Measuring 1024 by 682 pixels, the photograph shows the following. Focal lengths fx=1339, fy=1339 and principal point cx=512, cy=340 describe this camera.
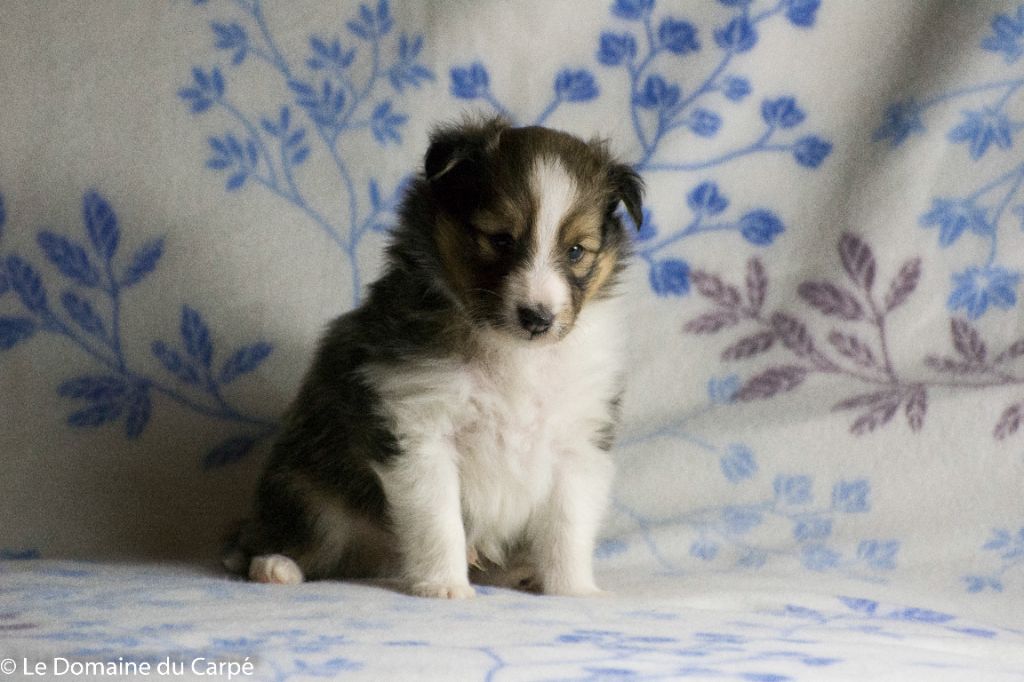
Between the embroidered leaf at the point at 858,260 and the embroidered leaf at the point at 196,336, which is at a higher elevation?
the embroidered leaf at the point at 858,260

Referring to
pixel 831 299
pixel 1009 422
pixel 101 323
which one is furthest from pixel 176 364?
pixel 1009 422

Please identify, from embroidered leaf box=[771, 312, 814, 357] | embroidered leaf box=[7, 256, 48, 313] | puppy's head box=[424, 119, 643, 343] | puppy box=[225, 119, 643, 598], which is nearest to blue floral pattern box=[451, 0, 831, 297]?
embroidered leaf box=[771, 312, 814, 357]

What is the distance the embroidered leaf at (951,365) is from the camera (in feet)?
12.1

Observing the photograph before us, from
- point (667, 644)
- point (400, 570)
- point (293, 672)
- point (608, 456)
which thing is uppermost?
point (608, 456)

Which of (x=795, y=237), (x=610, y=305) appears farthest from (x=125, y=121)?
(x=795, y=237)

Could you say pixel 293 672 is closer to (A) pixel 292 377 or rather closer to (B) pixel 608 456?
(B) pixel 608 456

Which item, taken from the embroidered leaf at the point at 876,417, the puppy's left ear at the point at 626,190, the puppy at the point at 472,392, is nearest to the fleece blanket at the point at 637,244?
the embroidered leaf at the point at 876,417

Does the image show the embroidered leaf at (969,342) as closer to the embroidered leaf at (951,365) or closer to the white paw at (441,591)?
the embroidered leaf at (951,365)

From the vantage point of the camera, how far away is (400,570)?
10.3ft

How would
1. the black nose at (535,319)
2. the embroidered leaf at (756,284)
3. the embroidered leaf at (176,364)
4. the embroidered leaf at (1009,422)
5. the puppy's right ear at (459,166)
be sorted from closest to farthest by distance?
1. the black nose at (535,319)
2. the puppy's right ear at (459,166)
3. the embroidered leaf at (1009,422)
4. the embroidered leaf at (176,364)
5. the embroidered leaf at (756,284)

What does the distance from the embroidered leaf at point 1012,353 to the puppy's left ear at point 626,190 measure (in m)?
1.24

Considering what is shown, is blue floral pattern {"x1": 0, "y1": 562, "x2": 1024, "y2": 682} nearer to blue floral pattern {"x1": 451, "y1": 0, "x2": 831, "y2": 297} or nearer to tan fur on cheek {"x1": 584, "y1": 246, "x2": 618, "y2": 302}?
tan fur on cheek {"x1": 584, "y1": 246, "x2": 618, "y2": 302}

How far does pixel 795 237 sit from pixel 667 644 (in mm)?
1733

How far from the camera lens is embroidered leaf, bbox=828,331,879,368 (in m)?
3.73
